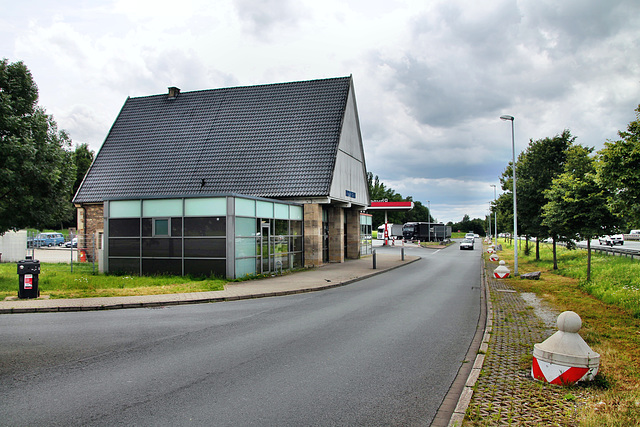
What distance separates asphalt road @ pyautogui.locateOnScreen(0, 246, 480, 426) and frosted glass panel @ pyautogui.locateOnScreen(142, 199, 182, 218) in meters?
8.14

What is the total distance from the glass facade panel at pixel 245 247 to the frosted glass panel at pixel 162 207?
9.53ft

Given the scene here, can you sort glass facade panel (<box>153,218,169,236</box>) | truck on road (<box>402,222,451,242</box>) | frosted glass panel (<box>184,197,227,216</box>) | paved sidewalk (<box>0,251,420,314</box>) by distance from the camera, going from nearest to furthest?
paved sidewalk (<box>0,251,420,314</box>), frosted glass panel (<box>184,197,227,216</box>), glass facade panel (<box>153,218,169,236</box>), truck on road (<box>402,222,451,242</box>)

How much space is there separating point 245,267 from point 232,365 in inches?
516

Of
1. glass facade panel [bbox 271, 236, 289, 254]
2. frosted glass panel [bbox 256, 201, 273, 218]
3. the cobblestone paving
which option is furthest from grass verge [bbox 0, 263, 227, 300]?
the cobblestone paving

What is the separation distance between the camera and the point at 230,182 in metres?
26.7

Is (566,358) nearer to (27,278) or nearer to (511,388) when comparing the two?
(511,388)

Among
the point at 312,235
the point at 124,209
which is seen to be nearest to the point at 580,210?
the point at 312,235

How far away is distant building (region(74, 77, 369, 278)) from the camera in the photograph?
19.5m

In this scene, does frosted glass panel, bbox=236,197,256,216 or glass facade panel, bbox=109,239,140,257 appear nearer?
frosted glass panel, bbox=236,197,256,216

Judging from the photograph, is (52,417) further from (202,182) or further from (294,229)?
(202,182)

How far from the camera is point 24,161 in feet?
59.9

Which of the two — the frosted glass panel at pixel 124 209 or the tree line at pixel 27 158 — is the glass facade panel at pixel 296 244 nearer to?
the frosted glass panel at pixel 124 209

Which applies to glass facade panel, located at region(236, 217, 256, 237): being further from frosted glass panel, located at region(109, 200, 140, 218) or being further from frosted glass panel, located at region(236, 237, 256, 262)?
frosted glass panel, located at region(109, 200, 140, 218)

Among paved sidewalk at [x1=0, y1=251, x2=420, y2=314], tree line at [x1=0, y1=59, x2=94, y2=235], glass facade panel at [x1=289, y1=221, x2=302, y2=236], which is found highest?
tree line at [x1=0, y1=59, x2=94, y2=235]
